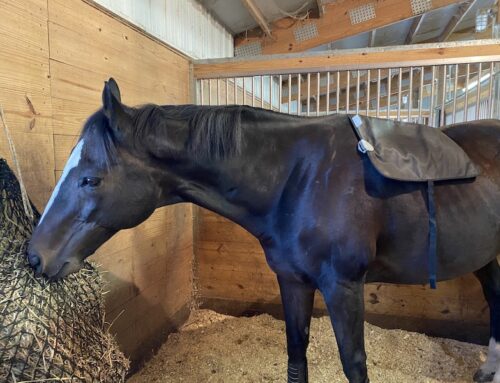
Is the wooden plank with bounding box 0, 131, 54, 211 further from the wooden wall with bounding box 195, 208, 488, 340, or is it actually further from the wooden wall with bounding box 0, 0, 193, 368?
the wooden wall with bounding box 195, 208, 488, 340

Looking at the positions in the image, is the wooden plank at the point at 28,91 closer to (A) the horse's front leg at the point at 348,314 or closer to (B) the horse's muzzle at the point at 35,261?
(B) the horse's muzzle at the point at 35,261

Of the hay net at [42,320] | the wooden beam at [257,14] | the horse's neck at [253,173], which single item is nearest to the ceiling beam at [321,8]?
the wooden beam at [257,14]

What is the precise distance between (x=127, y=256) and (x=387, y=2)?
2880mm

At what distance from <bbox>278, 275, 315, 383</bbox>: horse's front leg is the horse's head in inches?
24.9

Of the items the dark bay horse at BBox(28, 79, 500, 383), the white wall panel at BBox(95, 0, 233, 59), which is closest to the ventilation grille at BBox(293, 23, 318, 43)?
the white wall panel at BBox(95, 0, 233, 59)

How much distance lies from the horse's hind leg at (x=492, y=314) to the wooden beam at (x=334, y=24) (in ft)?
7.39

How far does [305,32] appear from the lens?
3.19m

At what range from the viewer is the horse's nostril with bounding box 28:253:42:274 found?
34.4 inches

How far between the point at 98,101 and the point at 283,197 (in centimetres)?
94

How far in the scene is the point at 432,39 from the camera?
494cm

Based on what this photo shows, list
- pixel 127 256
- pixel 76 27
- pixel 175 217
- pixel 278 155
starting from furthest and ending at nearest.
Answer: pixel 175 217
pixel 127 256
pixel 76 27
pixel 278 155

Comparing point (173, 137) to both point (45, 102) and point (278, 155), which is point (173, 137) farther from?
point (45, 102)

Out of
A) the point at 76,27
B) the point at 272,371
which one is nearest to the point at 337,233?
the point at 272,371

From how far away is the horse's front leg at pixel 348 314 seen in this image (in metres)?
1.07
